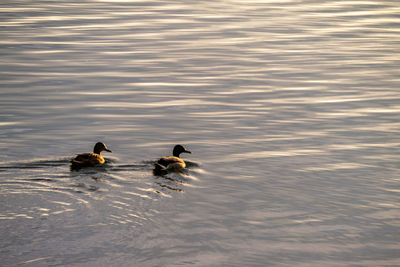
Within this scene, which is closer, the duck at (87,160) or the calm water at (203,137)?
the calm water at (203,137)

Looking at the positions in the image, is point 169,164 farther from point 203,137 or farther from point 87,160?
point 203,137

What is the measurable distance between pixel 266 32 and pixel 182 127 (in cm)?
1304

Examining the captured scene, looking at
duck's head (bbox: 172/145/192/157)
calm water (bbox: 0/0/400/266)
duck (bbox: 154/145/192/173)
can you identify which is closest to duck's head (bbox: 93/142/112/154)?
calm water (bbox: 0/0/400/266)

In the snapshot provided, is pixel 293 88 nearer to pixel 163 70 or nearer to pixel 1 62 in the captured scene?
pixel 163 70

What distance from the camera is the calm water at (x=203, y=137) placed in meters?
12.1

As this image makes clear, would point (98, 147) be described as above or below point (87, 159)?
above

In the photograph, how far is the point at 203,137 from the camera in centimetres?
1834

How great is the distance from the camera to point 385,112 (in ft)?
67.2

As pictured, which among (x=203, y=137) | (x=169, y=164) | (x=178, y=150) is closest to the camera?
(x=169, y=164)

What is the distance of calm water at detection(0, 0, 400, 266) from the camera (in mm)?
12062

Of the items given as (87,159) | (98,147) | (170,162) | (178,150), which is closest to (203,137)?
(178,150)

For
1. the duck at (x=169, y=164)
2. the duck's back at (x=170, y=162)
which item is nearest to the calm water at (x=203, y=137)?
the duck at (x=169, y=164)

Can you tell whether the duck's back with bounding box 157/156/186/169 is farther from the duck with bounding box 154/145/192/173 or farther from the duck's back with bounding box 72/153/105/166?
the duck's back with bounding box 72/153/105/166

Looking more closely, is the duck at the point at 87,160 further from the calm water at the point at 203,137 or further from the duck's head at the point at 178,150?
the duck's head at the point at 178,150
